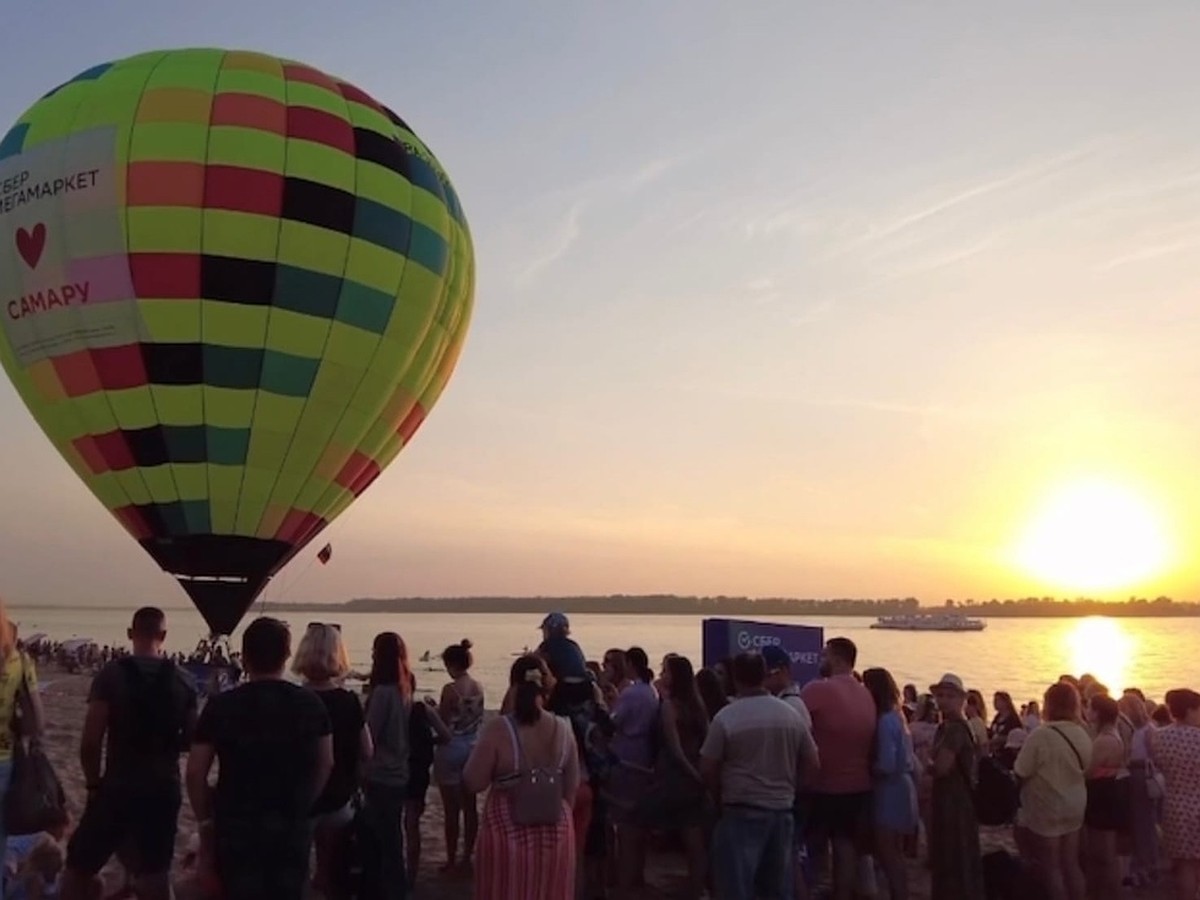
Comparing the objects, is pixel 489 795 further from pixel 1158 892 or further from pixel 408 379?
pixel 408 379

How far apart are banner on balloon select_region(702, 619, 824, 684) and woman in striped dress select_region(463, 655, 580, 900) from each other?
13.2 feet

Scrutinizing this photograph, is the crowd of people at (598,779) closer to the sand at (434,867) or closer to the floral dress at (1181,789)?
the floral dress at (1181,789)

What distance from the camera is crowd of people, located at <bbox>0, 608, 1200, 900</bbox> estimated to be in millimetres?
4301

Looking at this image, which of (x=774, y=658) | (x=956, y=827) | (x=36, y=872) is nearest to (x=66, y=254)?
(x=36, y=872)

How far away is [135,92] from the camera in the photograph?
1148cm

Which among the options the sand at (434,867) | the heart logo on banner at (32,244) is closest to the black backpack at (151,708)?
the sand at (434,867)

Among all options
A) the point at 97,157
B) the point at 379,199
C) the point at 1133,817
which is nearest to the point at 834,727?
the point at 1133,817

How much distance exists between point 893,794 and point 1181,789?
63.1 inches

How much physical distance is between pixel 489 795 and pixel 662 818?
184 centimetres

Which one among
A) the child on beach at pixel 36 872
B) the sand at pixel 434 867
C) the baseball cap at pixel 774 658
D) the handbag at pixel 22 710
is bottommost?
the sand at pixel 434 867

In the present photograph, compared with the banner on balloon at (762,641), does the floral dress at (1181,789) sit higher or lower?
lower

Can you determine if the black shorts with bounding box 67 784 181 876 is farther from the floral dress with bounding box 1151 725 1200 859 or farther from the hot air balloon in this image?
the hot air balloon

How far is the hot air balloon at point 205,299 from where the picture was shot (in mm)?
10938

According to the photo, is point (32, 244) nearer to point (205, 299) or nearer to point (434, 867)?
point (205, 299)
